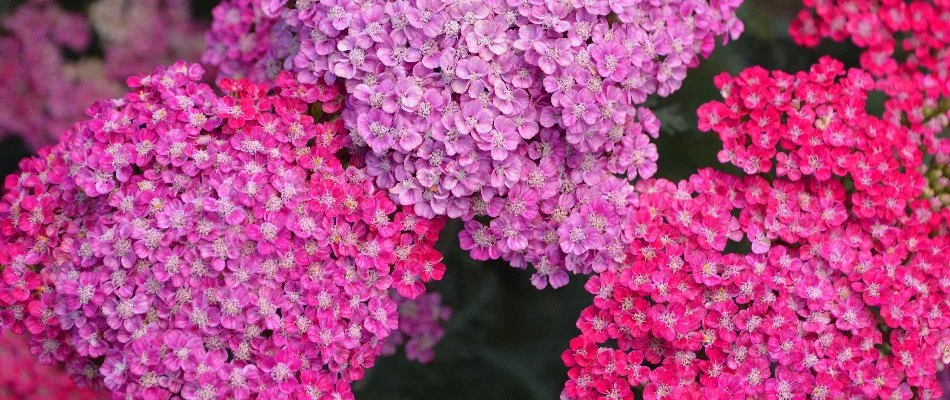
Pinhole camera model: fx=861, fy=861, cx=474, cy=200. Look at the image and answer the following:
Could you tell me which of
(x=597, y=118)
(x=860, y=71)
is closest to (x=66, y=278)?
(x=597, y=118)

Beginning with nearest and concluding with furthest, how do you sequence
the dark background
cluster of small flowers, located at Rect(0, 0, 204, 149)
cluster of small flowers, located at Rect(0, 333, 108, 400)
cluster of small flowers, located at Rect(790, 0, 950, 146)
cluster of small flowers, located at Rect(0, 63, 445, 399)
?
cluster of small flowers, located at Rect(0, 63, 445, 399)
cluster of small flowers, located at Rect(0, 333, 108, 400)
cluster of small flowers, located at Rect(790, 0, 950, 146)
the dark background
cluster of small flowers, located at Rect(0, 0, 204, 149)

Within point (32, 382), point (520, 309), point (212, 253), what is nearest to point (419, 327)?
point (520, 309)

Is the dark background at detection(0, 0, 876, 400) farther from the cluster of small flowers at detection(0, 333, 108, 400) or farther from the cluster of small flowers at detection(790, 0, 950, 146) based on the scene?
the cluster of small flowers at detection(0, 333, 108, 400)

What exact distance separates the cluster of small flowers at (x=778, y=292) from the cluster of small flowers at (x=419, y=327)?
522mm

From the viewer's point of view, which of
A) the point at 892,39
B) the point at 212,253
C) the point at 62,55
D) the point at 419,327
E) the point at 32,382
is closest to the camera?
the point at 212,253

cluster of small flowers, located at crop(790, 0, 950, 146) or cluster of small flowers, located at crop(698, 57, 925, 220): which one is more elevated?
cluster of small flowers, located at crop(790, 0, 950, 146)

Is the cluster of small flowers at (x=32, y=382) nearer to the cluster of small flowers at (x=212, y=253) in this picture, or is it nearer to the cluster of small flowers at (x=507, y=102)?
the cluster of small flowers at (x=212, y=253)

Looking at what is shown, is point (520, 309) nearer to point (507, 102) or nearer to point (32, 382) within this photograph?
point (507, 102)

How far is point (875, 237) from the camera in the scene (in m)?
1.49

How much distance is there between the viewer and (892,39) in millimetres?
1771

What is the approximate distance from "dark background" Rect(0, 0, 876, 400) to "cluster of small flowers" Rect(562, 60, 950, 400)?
0.31 metres

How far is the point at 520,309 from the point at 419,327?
233 millimetres

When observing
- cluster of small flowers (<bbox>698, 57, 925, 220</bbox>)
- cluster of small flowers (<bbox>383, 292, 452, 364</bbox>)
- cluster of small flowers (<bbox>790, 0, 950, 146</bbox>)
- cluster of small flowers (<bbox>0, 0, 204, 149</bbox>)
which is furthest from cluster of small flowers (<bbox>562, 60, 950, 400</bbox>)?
cluster of small flowers (<bbox>0, 0, 204, 149</bbox>)

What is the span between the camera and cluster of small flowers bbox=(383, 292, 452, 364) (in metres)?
1.87
